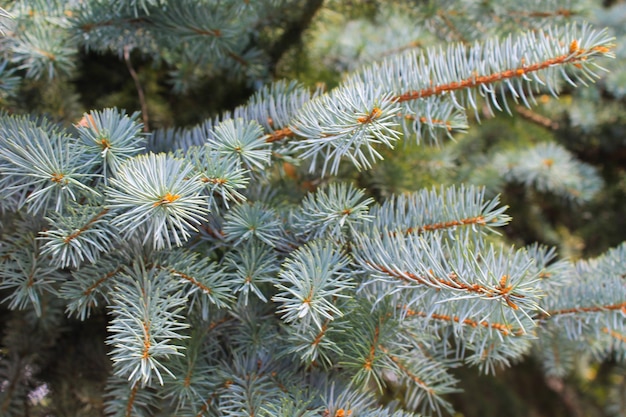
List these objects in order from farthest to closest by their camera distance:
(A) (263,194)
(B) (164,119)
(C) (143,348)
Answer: (B) (164,119), (A) (263,194), (C) (143,348)

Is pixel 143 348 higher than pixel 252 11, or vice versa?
pixel 252 11

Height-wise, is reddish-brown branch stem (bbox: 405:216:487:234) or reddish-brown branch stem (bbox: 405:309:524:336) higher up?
reddish-brown branch stem (bbox: 405:216:487:234)

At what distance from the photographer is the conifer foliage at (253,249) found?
36cm

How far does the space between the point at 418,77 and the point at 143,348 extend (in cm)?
29

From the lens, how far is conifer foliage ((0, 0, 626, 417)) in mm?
356

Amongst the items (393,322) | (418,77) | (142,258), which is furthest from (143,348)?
(418,77)

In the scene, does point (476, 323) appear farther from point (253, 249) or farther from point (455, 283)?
point (253, 249)

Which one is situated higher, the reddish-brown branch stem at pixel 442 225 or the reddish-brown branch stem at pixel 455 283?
the reddish-brown branch stem at pixel 442 225

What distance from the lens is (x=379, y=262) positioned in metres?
0.39

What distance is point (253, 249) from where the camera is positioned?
39 cm

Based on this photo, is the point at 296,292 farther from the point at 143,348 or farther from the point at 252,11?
the point at 252,11

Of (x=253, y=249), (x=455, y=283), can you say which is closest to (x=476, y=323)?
(x=455, y=283)

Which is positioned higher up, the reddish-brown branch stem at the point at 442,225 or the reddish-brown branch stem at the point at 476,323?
the reddish-brown branch stem at the point at 442,225

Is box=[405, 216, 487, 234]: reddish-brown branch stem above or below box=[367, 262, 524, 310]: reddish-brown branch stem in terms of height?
above
